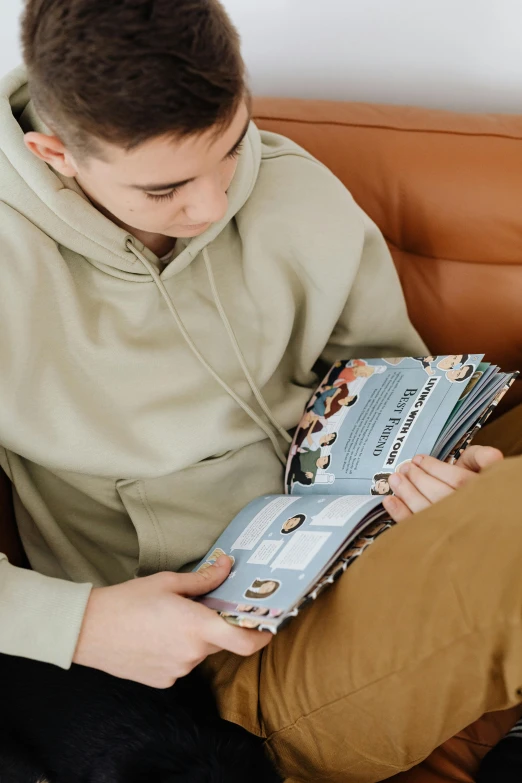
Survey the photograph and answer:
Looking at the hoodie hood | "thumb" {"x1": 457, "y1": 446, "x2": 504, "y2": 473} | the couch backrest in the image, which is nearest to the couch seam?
the couch backrest

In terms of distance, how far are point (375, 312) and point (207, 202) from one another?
1.22ft

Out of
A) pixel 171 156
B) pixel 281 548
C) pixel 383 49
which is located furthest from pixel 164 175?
pixel 383 49

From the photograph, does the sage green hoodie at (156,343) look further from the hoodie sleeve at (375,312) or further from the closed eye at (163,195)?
the closed eye at (163,195)

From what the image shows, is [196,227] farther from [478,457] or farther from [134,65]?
[478,457]

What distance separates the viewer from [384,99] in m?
1.34

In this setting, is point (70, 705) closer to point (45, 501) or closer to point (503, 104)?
point (45, 501)

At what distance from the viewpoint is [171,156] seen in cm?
72

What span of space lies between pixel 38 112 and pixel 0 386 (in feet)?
1.02

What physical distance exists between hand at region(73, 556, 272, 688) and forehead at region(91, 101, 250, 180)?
439 millimetres

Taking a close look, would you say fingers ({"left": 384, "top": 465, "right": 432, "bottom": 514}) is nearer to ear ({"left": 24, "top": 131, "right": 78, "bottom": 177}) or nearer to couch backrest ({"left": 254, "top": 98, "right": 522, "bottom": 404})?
couch backrest ({"left": 254, "top": 98, "right": 522, "bottom": 404})

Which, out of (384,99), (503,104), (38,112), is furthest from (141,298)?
(503,104)

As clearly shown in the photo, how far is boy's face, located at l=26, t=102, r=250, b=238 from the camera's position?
721mm

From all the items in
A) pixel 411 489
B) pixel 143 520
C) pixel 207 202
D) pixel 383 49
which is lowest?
pixel 143 520

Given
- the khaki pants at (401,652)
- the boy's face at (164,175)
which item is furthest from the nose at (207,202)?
the khaki pants at (401,652)
